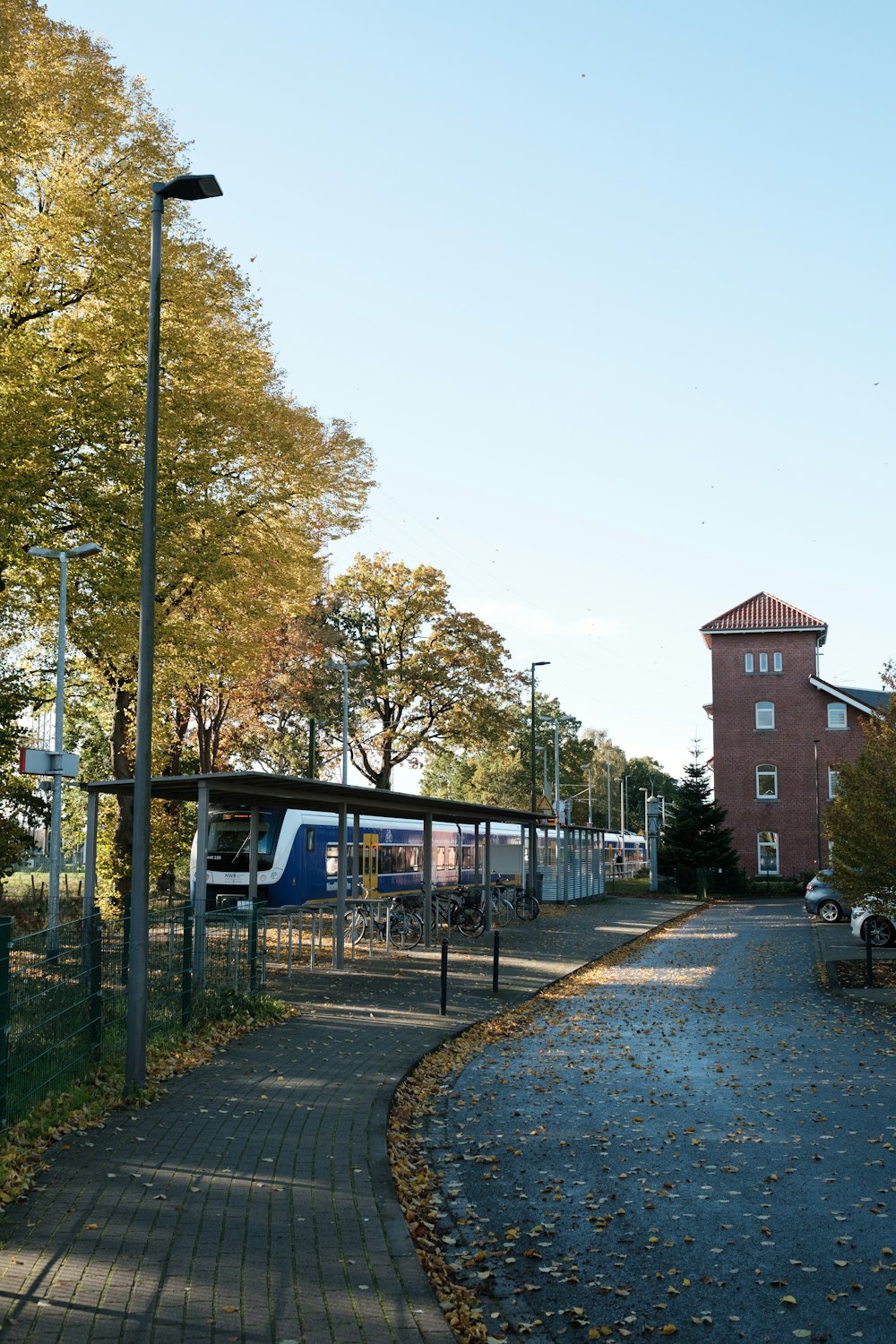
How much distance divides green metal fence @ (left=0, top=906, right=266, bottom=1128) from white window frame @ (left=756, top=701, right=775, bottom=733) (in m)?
53.0

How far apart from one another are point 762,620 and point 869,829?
44.8 metres

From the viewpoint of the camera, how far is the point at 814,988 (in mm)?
20578

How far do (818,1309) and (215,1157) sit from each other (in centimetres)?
398

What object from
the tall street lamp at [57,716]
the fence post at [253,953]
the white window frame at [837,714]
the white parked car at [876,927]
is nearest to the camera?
the fence post at [253,953]

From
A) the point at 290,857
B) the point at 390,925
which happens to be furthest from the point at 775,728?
the point at 390,925

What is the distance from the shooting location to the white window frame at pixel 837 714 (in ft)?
212

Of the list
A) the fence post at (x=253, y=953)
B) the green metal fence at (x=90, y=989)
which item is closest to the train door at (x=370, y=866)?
the fence post at (x=253, y=953)

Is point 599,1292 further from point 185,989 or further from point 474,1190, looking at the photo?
point 185,989

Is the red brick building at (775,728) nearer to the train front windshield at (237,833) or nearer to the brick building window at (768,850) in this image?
the brick building window at (768,850)

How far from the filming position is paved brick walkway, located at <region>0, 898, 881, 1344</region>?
18.0ft

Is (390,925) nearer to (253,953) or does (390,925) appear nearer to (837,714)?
(253,953)

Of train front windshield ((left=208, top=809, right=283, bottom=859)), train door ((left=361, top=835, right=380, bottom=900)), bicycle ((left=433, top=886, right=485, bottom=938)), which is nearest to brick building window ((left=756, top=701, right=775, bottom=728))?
train door ((left=361, top=835, right=380, bottom=900))

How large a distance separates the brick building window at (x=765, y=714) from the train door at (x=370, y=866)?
1267 inches

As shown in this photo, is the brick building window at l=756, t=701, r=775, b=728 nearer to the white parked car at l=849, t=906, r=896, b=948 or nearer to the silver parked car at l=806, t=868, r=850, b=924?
the silver parked car at l=806, t=868, r=850, b=924
